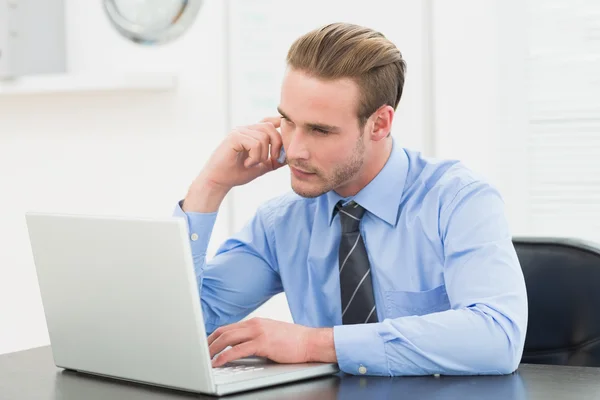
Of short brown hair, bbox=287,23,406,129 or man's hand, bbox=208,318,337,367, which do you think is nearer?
man's hand, bbox=208,318,337,367

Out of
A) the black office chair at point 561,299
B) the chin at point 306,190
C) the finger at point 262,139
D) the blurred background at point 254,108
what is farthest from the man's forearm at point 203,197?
Result: the blurred background at point 254,108

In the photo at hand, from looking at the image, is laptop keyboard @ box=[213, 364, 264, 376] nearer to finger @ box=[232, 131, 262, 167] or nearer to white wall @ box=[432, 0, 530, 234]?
finger @ box=[232, 131, 262, 167]

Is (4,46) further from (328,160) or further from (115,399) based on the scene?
(115,399)

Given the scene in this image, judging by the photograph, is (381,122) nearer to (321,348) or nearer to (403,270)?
(403,270)

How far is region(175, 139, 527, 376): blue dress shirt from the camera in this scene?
4.61 ft

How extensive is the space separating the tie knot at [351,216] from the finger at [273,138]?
18cm

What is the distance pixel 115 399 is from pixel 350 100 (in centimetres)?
73

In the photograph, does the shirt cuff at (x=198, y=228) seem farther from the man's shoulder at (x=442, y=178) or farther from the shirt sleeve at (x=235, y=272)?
the man's shoulder at (x=442, y=178)

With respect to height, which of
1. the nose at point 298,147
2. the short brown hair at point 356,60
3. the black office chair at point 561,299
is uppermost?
the short brown hair at point 356,60

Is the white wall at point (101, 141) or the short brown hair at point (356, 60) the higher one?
the short brown hair at point (356, 60)

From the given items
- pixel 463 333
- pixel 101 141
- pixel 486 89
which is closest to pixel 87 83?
pixel 101 141

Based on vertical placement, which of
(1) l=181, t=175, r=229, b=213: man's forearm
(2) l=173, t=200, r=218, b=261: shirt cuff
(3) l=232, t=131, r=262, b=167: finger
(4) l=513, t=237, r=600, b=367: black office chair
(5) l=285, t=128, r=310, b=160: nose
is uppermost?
(5) l=285, t=128, r=310, b=160: nose

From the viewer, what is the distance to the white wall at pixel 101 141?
3023mm

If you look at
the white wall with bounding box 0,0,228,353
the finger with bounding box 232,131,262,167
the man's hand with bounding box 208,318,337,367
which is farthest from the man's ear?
the white wall with bounding box 0,0,228,353
